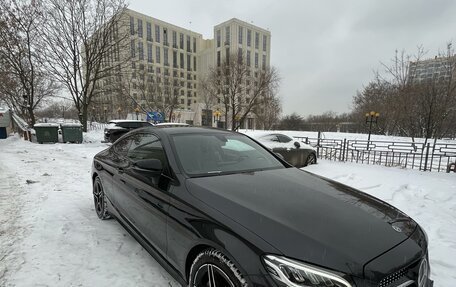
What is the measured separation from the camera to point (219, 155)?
2.73m

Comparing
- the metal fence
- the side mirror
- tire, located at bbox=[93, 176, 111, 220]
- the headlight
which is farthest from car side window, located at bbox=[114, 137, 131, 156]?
the metal fence

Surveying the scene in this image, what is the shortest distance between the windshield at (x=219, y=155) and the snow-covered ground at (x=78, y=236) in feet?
3.85

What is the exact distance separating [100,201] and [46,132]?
46.8ft

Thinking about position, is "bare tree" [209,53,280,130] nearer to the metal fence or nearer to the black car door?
the metal fence

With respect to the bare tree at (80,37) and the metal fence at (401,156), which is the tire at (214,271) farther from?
the bare tree at (80,37)

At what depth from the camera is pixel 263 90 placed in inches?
985

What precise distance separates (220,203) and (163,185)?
71 cm

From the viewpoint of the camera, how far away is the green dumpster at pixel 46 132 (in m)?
14.6

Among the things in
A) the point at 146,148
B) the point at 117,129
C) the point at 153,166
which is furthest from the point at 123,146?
the point at 117,129

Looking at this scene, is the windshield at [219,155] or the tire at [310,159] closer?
the windshield at [219,155]

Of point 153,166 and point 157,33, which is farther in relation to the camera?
point 157,33

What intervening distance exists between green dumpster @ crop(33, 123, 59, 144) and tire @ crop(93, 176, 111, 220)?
1382 cm

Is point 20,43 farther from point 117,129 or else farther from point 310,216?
point 310,216

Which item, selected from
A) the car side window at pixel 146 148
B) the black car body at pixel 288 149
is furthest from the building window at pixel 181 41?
the car side window at pixel 146 148
